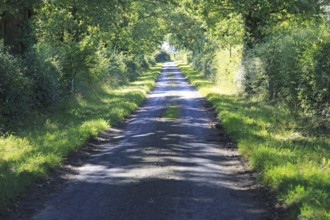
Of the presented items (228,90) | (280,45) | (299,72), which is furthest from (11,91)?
(228,90)

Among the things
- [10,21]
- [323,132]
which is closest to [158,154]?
[323,132]

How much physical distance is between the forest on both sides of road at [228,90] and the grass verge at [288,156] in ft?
0.09

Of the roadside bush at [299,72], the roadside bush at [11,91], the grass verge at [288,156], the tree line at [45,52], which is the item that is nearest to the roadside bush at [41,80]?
→ the tree line at [45,52]

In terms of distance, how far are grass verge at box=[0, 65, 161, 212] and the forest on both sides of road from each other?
0.03 metres

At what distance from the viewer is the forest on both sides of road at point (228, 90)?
8320mm

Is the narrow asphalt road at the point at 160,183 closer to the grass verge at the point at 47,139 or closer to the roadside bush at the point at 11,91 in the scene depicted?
the grass verge at the point at 47,139

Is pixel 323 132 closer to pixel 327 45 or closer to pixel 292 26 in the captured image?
pixel 327 45

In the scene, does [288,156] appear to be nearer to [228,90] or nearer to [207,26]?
[207,26]

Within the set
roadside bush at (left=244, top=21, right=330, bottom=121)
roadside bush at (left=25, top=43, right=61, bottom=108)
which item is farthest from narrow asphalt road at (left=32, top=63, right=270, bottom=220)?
roadside bush at (left=25, top=43, right=61, bottom=108)

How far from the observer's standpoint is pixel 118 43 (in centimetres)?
3772

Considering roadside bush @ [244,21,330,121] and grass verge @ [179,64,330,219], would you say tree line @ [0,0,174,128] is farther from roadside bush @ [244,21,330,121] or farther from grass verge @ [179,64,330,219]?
grass verge @ [179,64,330,219]

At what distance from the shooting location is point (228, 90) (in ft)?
88.5

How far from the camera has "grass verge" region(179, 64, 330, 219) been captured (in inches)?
248

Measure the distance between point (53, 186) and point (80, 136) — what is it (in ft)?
14.5
